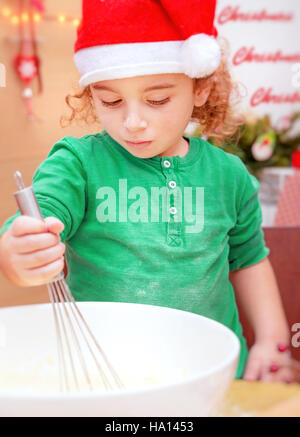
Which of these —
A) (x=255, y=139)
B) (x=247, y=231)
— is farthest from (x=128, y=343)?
(x=255, y=139)

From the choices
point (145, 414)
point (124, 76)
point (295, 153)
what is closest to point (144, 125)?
point (124, 76)

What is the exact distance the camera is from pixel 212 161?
1.22 feet

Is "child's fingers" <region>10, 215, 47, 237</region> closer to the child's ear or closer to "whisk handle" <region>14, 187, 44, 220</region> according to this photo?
"whisk handle" <region>14, 187, 44, 220</region>

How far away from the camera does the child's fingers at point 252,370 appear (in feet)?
1.10

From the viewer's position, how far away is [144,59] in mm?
300

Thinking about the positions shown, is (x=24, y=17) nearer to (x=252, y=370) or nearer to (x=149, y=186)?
(x=149, y=186)

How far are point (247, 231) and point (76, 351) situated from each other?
0.15 m

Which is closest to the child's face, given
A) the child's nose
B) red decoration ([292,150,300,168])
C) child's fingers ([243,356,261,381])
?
the child's nose

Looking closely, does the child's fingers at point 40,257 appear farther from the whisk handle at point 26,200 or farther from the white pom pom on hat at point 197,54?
the white pom pom on hat at point 197,54

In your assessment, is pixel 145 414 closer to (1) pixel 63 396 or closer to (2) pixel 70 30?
(1) pixel 63 396

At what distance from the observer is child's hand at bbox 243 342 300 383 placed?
13.4 inches

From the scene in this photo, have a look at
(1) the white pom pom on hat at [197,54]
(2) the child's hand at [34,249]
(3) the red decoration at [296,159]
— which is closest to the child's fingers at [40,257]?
(2) the child's hand at [34,249]

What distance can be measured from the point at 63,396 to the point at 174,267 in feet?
0.43

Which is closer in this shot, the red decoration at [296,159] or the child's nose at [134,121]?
the child's nose at [134,121]
